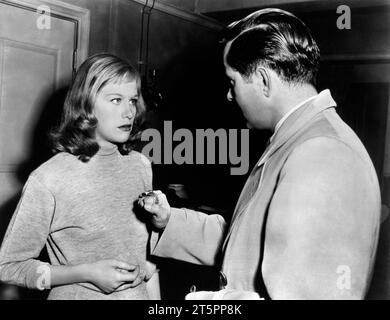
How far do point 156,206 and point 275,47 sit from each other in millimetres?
574

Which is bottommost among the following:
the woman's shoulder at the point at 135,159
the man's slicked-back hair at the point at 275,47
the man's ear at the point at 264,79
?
the woman's shoulder at the point at 135,159

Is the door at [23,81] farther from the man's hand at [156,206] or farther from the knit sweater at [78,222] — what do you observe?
the man's hand at [156,206]

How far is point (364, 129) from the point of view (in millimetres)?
3848

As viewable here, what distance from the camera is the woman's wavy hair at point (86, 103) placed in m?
1.32

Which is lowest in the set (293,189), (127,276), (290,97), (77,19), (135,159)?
(127,276)

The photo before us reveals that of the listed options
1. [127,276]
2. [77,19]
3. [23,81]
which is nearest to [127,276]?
[127,276]

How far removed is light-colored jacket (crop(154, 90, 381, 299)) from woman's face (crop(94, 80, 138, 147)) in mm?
→ 538

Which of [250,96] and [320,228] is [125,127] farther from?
[320,228]

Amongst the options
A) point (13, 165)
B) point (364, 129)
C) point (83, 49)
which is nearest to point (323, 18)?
point (364, 129)

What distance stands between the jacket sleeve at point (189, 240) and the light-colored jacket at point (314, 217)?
36 centimetres

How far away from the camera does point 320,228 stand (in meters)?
0.81

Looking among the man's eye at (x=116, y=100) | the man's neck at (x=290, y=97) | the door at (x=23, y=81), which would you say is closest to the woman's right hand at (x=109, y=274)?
the man's eye at (x=116, y=100)
